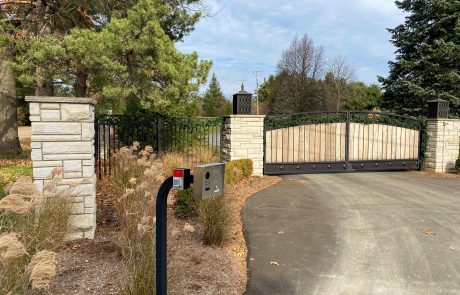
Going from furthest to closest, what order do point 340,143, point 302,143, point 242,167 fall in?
point 340,143 < point 302,143 < point 242,167

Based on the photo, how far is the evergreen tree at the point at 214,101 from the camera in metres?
47.8

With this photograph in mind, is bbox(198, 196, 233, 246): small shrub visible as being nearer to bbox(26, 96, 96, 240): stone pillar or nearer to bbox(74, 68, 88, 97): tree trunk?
bbox(26, 96, 96, 240): stone pillar

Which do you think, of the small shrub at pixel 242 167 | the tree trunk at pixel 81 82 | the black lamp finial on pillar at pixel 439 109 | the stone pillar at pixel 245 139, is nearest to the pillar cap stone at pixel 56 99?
the small shrub at pixel 242 167

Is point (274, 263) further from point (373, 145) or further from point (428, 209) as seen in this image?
point (373, 145)

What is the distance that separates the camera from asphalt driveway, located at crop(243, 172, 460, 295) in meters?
3.53

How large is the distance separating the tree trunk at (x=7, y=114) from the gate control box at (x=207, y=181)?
12.2m

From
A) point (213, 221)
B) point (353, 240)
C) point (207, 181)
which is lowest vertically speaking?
point (353, 240)

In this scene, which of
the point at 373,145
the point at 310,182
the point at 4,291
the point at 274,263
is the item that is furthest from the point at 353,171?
the point at 4,291

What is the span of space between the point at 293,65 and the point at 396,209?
3570cm

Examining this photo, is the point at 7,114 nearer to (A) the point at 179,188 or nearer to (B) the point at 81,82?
(B) the point at 81,82

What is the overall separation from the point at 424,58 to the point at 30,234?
16.3 m

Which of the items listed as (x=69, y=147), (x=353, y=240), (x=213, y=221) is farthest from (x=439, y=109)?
(x=69, y=147)

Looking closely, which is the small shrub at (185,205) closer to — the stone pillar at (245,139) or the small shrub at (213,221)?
the small shrub at (213,221)

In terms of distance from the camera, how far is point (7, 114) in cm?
1226
